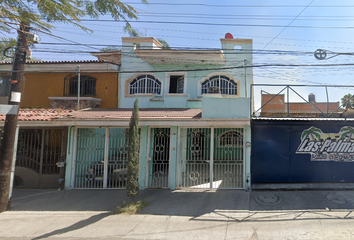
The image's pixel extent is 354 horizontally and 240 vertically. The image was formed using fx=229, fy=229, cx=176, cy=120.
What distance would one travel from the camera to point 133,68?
12344 millimetres

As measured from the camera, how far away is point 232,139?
808 cm

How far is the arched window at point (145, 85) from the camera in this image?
40.0 feet

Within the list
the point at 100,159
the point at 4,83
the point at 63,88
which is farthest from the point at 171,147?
the point at 4,83

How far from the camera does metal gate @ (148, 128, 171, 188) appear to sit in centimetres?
841

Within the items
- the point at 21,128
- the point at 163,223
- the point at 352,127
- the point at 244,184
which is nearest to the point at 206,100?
the point at 244,184

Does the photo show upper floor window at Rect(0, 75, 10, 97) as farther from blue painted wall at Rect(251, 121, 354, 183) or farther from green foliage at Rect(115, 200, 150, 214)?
blue painted wall at Rect(251, 121, 354, 183)

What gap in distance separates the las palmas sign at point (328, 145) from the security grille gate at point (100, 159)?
651 cm

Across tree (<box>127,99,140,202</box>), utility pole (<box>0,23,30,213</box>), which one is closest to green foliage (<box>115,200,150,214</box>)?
tree (<box>127,99,140,202</box>)

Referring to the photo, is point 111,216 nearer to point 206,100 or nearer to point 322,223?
point 206,100

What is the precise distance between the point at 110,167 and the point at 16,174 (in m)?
3.75

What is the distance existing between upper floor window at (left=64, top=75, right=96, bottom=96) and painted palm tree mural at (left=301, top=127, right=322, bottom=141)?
10252 mm

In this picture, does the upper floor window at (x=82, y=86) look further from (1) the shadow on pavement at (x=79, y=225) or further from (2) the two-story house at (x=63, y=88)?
(1) the shadow on pavement at (x=79, y=225)

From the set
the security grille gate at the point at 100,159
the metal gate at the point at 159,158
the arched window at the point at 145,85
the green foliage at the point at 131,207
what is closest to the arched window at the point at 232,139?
the metal gate at the point at 159,158

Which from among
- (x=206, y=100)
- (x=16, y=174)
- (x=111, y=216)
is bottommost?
(x=111, y=216)
